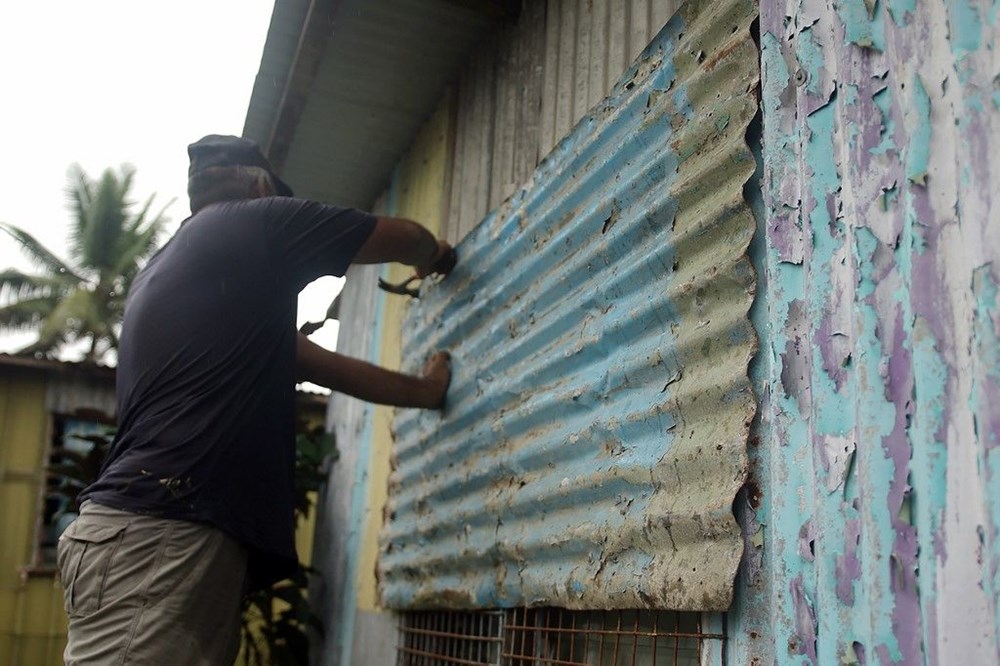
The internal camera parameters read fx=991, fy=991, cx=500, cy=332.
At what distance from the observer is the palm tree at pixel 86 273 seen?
18.3 meters

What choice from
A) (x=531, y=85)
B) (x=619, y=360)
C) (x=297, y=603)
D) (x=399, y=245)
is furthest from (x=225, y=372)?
(x=297, y=603)

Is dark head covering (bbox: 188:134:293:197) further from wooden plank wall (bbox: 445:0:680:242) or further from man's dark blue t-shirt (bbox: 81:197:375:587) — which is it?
wooden plank wall (bbox: 445:0:680:242)

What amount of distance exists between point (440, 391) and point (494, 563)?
0.82 metres

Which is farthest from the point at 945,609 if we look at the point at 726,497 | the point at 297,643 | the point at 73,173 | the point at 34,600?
the point at 73,173

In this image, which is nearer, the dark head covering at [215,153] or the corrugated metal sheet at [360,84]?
the dark head covering at [215,153]

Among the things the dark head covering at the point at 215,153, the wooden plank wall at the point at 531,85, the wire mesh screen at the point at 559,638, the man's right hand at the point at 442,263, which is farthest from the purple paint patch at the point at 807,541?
the dark head covering at the point at 215,153

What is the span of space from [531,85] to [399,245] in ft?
2.33

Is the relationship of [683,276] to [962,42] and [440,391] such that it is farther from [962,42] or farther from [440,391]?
[440,391]

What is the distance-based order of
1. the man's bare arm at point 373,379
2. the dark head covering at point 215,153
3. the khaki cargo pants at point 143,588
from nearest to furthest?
1. the khaki cargo pants at point 143,588
2. the dark head covering at point 215,153
3. the man's bare arm at point 373,379

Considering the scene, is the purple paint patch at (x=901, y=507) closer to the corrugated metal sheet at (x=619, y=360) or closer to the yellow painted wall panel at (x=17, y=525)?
the corrugated metal sheet at (x=619, y=360)

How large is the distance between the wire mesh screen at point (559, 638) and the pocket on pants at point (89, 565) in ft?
3.43

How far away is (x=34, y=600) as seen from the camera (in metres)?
11.9

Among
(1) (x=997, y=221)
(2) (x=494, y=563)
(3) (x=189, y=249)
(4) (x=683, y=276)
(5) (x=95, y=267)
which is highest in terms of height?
(5) (x=95, y=267)

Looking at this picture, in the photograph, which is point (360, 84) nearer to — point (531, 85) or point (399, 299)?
point (399, 299)
